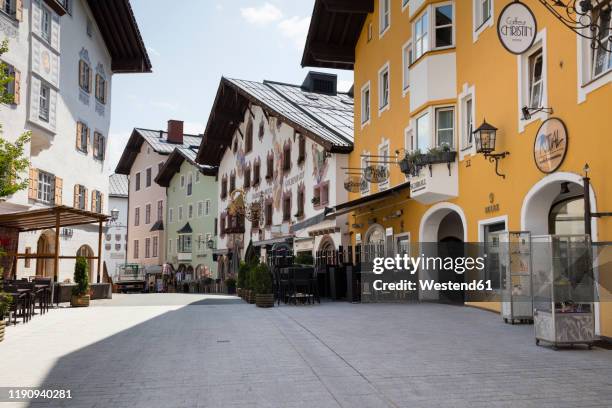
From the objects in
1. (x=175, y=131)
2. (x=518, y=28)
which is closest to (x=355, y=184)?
(x=518, y=28)

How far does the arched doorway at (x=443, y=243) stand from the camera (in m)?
19.1

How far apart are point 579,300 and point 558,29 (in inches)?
223

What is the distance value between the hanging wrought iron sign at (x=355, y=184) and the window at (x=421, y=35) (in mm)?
6478

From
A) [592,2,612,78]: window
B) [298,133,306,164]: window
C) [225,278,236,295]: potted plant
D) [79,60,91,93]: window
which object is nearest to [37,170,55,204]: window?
A: [79,60,91,93]: window

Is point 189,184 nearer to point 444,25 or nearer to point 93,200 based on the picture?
point 93,200

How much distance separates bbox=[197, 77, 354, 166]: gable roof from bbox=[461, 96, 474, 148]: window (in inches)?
374

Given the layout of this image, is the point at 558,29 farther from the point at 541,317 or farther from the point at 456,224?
the point at 456,224

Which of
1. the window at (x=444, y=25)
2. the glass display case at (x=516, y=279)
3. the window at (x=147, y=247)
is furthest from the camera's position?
the window at (x=147, y=247)

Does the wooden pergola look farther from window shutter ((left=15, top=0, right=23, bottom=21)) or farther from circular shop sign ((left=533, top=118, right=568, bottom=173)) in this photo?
circular shop sign ((left=533, top=118, right=568, bottom=173))

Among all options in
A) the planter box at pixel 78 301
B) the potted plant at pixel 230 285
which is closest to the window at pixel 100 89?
the potted plant at pixel 230 285

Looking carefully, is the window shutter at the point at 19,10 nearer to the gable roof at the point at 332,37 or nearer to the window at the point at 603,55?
the gable roof at the point at 332,37

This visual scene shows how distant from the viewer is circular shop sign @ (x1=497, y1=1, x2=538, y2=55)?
1189 centimetres

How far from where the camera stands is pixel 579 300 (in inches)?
368

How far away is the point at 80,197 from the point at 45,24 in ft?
27.7
